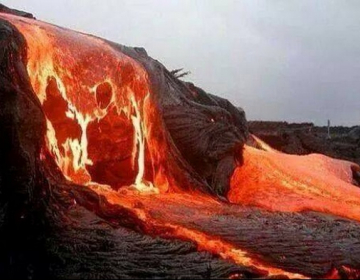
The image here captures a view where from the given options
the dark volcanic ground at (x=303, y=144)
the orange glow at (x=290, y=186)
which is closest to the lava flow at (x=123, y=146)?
the orange glow at (x=290, y=186)

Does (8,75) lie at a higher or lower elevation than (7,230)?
higher

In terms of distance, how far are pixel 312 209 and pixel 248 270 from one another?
6.21 metres

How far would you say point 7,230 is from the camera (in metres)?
5.76

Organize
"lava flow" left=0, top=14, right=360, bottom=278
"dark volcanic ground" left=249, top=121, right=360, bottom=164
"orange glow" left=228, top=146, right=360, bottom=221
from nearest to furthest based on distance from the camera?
1. "lava flow" left=0, top=14, right=360, bottom=278
2. "orange glow" left=228, top=146, right=360, bottom=221
3. "dark volcanic ground" left=249, top=121, right=360, bottom=164

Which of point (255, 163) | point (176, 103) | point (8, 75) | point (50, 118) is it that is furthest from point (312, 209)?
point (8, 75)

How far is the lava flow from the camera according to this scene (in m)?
9.29

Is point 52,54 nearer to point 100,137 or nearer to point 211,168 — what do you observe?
point 100,137

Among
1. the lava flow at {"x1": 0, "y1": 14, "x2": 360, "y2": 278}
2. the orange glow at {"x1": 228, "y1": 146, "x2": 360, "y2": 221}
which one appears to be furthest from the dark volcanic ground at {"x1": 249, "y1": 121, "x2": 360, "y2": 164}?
the lava flow at {"x1": 0, "y1": 14, "x2": 360, "y2": 278}

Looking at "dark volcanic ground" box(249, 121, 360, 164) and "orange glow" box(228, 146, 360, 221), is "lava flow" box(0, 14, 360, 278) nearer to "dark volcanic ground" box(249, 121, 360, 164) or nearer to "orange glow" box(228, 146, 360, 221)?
"orange glow" box(228, 146, 360, 221)

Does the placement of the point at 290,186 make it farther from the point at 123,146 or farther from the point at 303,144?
the point at 303,144

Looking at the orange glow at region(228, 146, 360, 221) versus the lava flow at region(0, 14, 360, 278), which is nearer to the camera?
the lava flow at region(0, 14, 360, 278)

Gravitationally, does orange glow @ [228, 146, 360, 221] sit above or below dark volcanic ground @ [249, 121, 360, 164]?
below

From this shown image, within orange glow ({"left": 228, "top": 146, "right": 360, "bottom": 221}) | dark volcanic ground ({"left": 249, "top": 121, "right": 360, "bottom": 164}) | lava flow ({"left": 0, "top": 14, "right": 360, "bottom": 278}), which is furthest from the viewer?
dark volcanic ground ({"left": 249, "top": 121, "right": 360, "bottom": 164})

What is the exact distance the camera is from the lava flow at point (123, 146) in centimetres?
929
